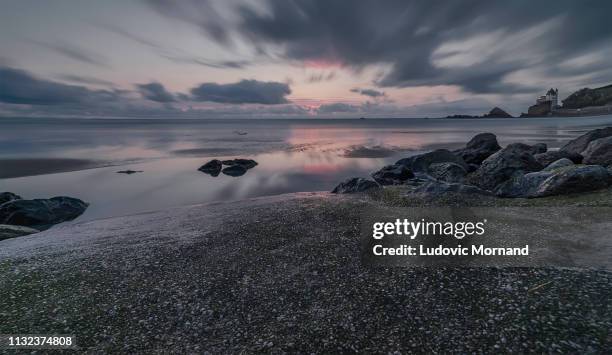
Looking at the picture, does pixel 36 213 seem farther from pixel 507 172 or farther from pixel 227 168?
pixel 507 172

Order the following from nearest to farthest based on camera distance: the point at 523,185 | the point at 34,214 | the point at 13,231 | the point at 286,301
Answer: the point at 286,301 → the point at 13,231 → the point at 523,185 → the point at 34,214

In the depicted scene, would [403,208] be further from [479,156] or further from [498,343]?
[479,156]

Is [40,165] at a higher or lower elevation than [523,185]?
higher

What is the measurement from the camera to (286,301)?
7.38m

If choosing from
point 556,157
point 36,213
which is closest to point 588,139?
point 556,157

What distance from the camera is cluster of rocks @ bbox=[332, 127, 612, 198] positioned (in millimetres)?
14578

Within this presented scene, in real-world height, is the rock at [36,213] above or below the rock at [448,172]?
below

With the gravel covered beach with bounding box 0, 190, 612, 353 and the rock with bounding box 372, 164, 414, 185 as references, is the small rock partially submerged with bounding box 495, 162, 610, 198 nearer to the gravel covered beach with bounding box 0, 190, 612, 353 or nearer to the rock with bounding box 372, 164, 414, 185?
the rock with bounding box 372, 164, 414, 185

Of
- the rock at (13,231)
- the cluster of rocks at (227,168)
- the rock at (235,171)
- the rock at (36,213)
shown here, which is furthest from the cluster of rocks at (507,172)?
the rock at (13,231)

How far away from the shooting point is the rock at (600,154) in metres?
19.9

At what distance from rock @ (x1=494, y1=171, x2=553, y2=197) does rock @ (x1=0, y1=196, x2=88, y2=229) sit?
79.5 feet

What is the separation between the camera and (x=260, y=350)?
5.91m

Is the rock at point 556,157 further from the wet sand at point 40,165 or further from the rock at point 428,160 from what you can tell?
the wet sand at point 40,165

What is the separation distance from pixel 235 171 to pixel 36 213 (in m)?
16.9
